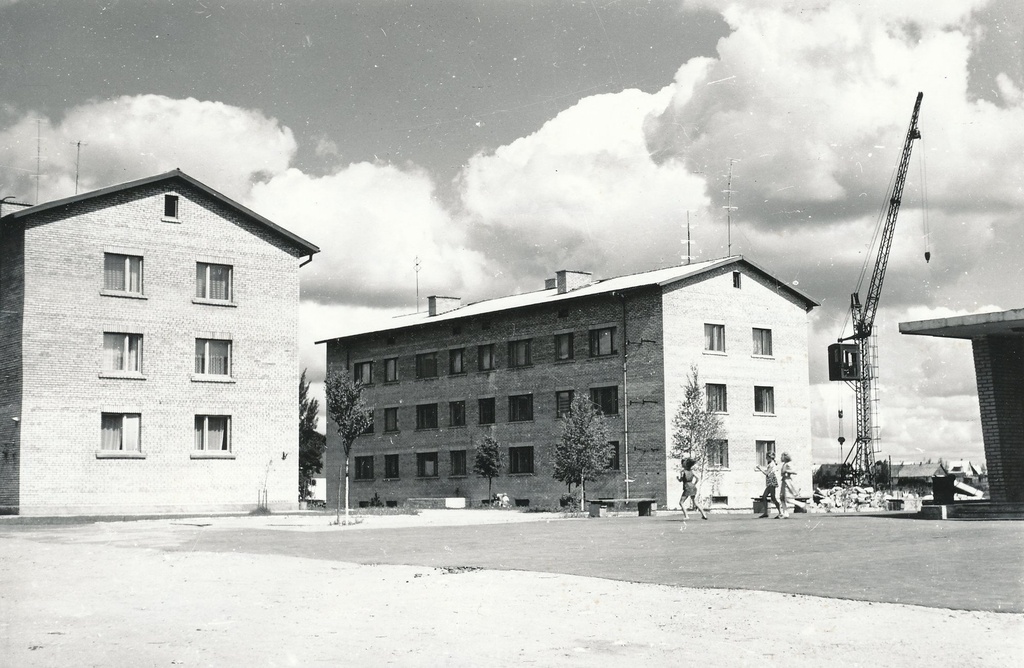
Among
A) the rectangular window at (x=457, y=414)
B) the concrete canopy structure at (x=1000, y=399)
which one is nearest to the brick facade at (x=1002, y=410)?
the concrete canopy structure at (x=1000, y=399)

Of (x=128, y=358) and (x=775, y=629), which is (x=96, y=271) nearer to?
(x=128, y=358)

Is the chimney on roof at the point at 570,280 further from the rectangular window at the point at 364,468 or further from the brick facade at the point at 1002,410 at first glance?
the brick facade at the point at 1002,410

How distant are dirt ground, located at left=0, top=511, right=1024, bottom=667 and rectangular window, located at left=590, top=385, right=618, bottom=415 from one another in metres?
33.2

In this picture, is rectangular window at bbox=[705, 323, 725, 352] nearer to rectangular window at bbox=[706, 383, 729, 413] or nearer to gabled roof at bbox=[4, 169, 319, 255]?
rectangular window at bbox=[706, 383, 729, 413]

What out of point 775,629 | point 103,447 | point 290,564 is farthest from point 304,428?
point 775,629

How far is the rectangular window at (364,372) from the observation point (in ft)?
198

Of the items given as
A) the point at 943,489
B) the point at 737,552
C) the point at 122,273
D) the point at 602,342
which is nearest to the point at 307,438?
the point at 602,342


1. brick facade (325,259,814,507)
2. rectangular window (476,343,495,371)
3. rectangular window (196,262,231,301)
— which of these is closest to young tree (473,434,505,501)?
brick facade (325,259,814,507)

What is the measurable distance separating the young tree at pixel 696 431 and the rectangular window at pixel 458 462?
1382 centimetres

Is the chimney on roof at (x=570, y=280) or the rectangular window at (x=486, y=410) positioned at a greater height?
the chimney on roof at (x=570, y=280)

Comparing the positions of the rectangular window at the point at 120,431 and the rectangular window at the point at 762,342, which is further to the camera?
the rectangular window at the point at 762,342

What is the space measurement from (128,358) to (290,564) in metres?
21.3

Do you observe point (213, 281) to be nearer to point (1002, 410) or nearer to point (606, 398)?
point (606, 398)

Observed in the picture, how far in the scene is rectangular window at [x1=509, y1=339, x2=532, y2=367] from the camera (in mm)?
51375
